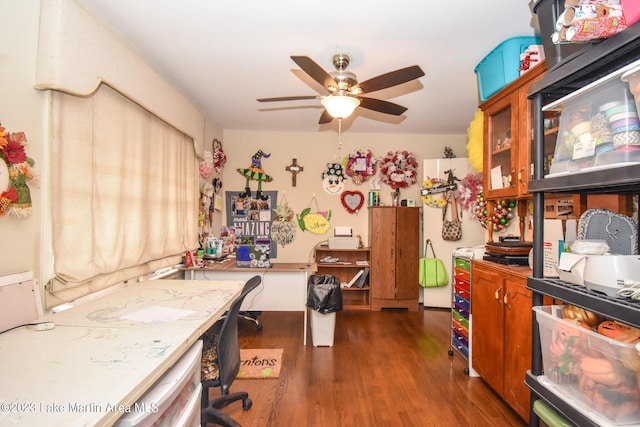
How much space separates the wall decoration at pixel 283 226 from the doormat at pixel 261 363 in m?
1.84

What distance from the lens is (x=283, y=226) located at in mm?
4609

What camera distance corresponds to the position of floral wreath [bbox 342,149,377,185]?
457 centimetres

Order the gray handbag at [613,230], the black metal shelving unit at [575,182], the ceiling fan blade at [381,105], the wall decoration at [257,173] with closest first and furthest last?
the black metal shelving unit at [575,182]
the gray handbag at [613,230]
the ceiling fan blade at [381,105]
the wall decoration at [257,173]

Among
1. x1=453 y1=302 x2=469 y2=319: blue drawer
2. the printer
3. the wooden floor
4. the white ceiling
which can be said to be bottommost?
the wooden floor

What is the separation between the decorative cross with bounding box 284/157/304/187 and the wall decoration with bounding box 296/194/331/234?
387 millimetres

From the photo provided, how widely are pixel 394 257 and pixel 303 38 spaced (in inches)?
117

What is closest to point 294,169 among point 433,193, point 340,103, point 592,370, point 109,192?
point 433,193

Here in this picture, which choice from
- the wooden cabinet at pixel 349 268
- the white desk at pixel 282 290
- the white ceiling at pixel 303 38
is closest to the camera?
the white ceiling at pixel 303 38

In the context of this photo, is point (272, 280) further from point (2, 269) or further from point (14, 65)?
point (14, 65)

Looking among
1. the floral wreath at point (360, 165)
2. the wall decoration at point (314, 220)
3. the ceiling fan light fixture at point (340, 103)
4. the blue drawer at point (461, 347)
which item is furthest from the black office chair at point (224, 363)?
the floral wreath at point (360, 165)

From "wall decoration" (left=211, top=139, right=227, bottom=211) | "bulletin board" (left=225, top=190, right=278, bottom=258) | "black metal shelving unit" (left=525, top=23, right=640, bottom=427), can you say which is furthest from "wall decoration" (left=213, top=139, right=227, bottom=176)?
"black metal shelving unit" (left=525, top=23, right=640, bottom=427)

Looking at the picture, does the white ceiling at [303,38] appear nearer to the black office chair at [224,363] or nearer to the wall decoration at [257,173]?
the wall decoration at [257,173]

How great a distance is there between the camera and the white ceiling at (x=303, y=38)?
72.1 inches

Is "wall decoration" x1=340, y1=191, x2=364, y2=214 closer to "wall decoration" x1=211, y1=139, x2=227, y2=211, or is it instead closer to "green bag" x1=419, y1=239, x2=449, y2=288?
"green bag" x1=419, y1=239, x2=449, y2=288
